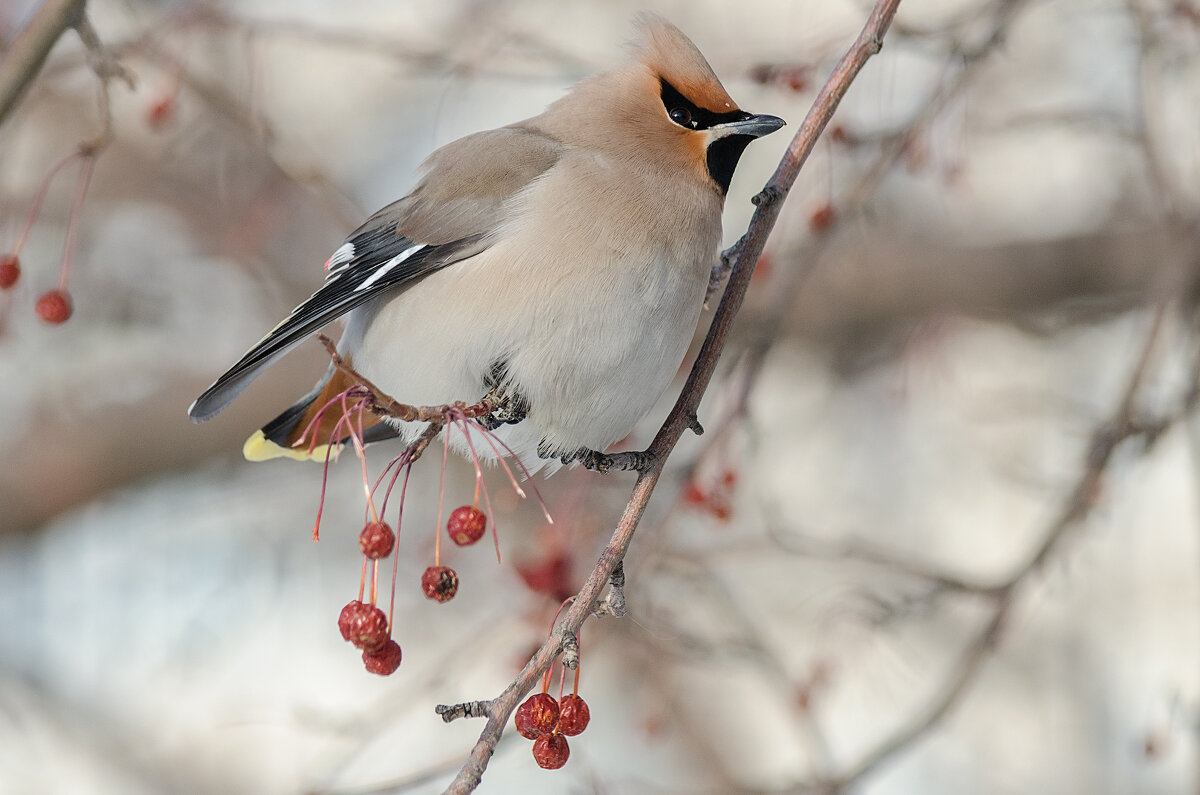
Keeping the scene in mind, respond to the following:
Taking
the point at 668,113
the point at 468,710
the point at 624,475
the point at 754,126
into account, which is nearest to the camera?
the point at 468,710

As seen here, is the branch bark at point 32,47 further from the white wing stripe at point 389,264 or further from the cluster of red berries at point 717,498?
the cluster of red berries at point 717,498

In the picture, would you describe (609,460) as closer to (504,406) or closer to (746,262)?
(504,406)

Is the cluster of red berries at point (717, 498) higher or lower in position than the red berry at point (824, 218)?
lower

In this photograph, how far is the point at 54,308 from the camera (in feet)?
9.18

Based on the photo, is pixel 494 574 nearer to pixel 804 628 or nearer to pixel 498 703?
pixel 804 628

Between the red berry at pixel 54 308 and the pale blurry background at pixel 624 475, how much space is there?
1032 millimetres

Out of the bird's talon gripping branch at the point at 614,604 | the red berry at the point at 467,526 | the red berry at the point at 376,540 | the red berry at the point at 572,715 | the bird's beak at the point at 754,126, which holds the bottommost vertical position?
the red berry at the point at 572,715

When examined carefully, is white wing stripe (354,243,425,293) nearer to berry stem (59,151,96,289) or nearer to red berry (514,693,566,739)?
berry stem (59,151,96,289)

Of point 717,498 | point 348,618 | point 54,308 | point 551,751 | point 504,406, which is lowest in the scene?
point 551,751

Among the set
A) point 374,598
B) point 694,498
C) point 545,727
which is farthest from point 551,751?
point 694,498

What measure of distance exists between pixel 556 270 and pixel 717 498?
0.86 meters

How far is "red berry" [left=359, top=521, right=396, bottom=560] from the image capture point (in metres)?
1.95

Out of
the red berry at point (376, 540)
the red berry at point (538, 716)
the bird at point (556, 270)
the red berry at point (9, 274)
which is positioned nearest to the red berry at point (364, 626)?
the red berry at point (376, 540)

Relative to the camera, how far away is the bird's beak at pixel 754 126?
268cm
